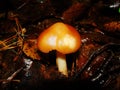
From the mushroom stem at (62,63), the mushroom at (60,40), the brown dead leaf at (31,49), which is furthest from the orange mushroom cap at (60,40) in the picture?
the brown dead leaf at (31,49)

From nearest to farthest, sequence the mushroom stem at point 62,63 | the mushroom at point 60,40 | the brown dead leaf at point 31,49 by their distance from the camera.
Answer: the mushroom at point 60,40 → the mushroom stem at point 62,63 → the brown dead leaf at point 31,49

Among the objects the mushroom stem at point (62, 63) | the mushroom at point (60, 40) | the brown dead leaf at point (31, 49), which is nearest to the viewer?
the mushroom at point (60, 40)

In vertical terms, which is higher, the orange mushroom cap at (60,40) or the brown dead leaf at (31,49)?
the orange mushroom cap at (60,40)

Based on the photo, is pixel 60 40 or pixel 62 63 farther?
pixel 62 63

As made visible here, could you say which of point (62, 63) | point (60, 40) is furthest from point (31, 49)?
point (60, 40)

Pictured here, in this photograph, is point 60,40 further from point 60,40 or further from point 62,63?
point 62,63

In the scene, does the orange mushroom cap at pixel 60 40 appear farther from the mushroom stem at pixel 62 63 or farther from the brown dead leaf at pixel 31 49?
the brown dead leaf at pixel 31 49
